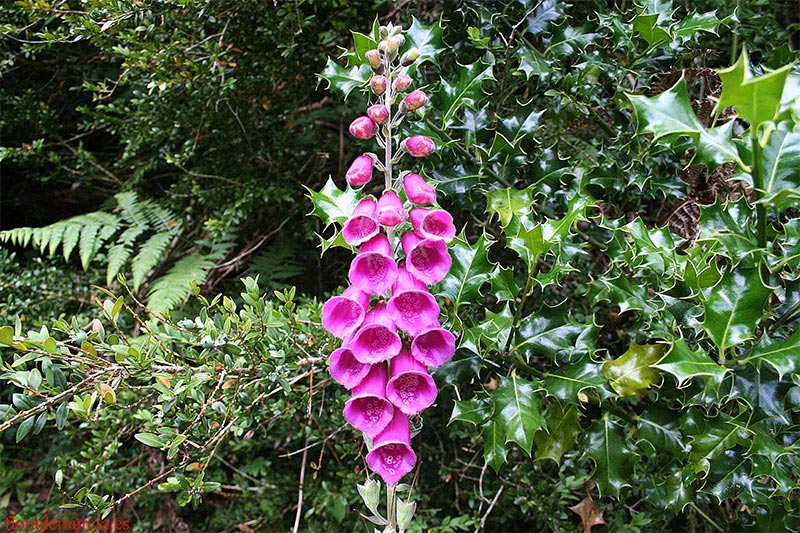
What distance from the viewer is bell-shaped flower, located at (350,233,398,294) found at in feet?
3.97

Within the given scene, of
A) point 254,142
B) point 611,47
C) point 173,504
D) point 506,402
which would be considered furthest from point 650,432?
point 173,504

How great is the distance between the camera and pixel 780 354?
45.0 inches

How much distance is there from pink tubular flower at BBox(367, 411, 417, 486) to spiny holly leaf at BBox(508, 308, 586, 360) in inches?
16.1

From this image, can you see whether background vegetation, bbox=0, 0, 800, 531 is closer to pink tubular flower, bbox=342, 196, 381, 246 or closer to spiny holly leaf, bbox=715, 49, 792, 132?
spiny holly leaf, bbox=715, 49, 792, 132

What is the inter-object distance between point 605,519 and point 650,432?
3.00 feet

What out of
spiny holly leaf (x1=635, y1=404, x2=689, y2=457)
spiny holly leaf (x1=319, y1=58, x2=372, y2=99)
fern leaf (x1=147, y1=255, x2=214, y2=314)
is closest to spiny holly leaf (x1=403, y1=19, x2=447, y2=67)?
spiny holly leaf (x1=319, y1=58, x2=372, y2=99)

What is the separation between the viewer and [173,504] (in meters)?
2.84

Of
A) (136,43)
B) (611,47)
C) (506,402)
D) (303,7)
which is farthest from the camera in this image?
(303,7)

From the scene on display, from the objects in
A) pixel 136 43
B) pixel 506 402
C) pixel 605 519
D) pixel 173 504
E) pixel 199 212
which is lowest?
pixel 173 504

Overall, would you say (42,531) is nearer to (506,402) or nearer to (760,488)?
(506,402)

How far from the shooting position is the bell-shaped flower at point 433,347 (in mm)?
1218

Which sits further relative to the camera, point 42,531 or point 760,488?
point 42,531

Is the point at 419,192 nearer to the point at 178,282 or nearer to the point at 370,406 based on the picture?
the point at 370,406

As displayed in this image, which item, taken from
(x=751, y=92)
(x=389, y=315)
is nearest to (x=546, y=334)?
(x=389, y=315)
